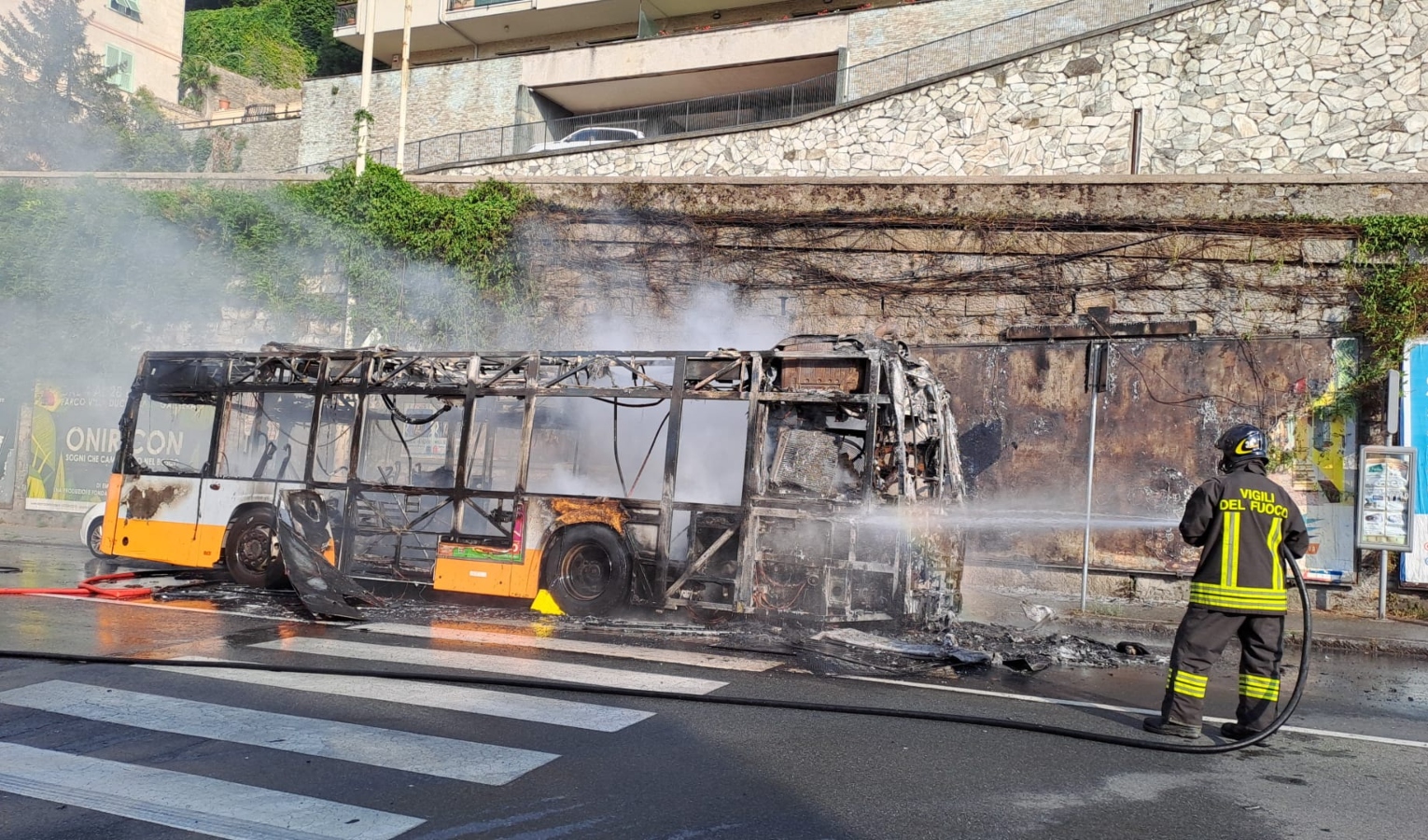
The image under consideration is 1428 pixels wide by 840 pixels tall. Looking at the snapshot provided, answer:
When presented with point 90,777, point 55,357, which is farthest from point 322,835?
point 55,357

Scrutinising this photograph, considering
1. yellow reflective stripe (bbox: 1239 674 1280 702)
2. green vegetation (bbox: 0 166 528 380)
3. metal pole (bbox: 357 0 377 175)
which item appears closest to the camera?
yellow reflective stripe (bbox: 1239 674 1280 702)

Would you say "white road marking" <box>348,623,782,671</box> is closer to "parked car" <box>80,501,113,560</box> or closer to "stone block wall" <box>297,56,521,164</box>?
"parked car" <box>80,501,113,560</box>

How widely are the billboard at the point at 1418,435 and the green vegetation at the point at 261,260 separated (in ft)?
→ 42.0

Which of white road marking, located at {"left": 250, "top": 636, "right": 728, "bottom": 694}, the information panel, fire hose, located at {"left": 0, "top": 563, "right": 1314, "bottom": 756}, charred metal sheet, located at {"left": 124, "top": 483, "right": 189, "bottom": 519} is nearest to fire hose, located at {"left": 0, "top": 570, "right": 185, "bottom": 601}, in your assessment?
charred metal sheet, located at {"left": 124, "top": 483, "right": 189, "bottom": 519}

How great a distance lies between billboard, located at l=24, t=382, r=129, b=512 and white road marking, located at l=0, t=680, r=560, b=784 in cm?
1444

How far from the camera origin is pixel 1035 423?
13.9 m

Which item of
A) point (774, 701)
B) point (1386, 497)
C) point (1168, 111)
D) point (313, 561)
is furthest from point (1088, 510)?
point (313, 561)

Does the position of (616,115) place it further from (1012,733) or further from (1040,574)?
(1012,733)

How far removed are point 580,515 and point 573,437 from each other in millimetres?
1310

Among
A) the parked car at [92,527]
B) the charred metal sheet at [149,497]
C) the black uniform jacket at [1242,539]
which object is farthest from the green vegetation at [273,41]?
the black uniform jacket at [1242,539]

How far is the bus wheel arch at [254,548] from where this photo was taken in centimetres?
1166

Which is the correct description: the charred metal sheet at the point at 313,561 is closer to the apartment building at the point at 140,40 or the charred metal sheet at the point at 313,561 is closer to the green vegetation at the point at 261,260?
the green vegetation at the point at 261,260

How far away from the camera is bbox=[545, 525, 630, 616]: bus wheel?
10.1 meters

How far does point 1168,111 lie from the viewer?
56.6 ft
